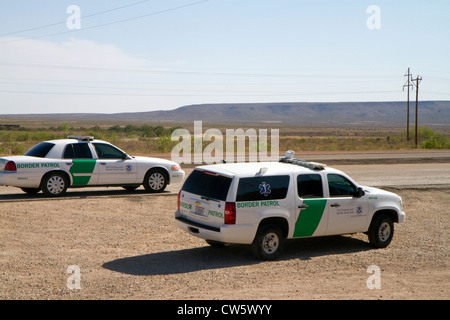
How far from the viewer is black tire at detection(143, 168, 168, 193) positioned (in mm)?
16250

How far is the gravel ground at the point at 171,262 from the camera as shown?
7.68 meters

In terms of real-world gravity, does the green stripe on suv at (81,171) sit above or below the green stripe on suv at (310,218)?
above

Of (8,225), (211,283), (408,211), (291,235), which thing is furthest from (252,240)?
(408,211)

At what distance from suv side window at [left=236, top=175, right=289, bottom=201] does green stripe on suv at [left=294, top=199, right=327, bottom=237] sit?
0.51 m

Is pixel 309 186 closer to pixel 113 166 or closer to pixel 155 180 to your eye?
pixel 113 166

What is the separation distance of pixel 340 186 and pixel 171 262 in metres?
3.34

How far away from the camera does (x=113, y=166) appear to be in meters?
15.6

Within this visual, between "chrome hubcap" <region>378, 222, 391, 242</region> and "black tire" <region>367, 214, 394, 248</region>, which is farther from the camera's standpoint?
"chrome hubcap" <region>378, 222, 391, 242</region>

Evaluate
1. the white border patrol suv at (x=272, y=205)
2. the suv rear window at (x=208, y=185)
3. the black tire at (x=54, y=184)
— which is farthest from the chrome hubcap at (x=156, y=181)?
the suv rear window at (x=208, y=185)

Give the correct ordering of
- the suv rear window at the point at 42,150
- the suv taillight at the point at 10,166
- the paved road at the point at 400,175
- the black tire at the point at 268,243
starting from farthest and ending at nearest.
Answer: the paved road at the point at 400,175 < the suv rear window at the point at 42,150 < the suv taillight at the point at 10,166 < the black tire at the point at 268,243

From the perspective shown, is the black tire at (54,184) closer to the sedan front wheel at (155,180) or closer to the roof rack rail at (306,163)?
the sedan front wheel at (155,180)

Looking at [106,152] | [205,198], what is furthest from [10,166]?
[205,198]
